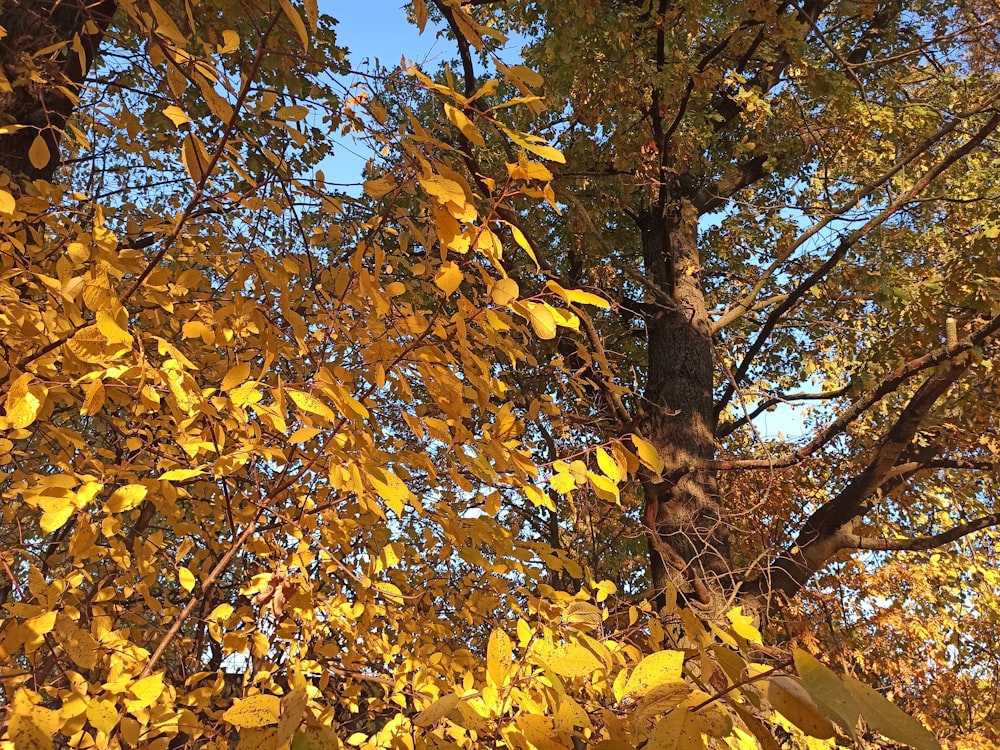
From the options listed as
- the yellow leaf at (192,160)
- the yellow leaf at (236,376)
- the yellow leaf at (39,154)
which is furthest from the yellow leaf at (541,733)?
the yellow leaf at (39,154)

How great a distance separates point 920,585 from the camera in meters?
7.30

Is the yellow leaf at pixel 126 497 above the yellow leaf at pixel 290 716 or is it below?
Answer: above

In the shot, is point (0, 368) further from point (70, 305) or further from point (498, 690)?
point (498, 690)

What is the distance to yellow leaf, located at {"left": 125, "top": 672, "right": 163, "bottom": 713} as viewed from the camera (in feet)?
4.08

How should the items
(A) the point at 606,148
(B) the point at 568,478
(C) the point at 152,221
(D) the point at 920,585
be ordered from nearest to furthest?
(B) the point at 568,478, (C) the point at 152,221, (A) the point at 606,148, (D) the point at 920,585

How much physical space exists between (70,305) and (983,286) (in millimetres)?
4170

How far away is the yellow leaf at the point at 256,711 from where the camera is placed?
1047mm

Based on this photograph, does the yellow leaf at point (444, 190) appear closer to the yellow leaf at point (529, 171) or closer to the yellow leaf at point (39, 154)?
the yellow leaf at point (529, 171)

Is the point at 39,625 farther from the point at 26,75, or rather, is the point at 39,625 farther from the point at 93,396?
the point at 26,75

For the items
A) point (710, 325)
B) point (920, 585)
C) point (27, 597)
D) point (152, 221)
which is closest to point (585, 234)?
point (710, 325)

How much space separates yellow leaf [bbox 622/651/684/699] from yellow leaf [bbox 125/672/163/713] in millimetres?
944

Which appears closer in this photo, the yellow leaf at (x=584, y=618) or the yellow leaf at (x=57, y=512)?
the yellow leaf at (x=57, y=512)

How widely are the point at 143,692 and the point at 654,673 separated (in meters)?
1.02

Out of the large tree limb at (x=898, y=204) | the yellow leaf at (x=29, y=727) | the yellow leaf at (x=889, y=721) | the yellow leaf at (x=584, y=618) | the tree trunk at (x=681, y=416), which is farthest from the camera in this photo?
the tree trunk at (x=681, y=416)
